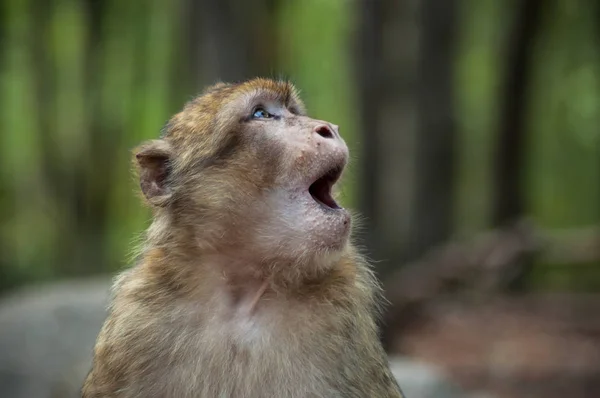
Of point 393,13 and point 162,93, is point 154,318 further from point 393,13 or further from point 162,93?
point 162,93

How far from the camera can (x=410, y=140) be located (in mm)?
12523

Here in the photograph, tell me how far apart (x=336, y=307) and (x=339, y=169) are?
54cm

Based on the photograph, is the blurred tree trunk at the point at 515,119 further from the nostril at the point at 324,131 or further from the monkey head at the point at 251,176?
the nostril at the point at 324,131

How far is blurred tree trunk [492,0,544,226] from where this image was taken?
11.5 metres

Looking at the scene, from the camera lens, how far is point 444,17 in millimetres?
10688

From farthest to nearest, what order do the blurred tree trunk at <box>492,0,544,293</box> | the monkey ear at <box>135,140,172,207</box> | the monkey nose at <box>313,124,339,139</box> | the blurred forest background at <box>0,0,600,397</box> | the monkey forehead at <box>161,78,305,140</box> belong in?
the blurred tree trunk at <box>492,0,544,293</box>
the blurred forest background at <box>0,0,600,397</box>
the monkey ear at <box>135,140,172,207</box>
the monkey forehead at <box>161,78,305,140</box>
the monkey nose at <box>313,124,339,139</box>

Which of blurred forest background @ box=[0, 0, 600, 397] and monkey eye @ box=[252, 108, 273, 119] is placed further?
blurred forest background @ box=[0, 0, 600, 397]

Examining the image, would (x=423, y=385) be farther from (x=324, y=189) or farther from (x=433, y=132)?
(x=433, y=132)

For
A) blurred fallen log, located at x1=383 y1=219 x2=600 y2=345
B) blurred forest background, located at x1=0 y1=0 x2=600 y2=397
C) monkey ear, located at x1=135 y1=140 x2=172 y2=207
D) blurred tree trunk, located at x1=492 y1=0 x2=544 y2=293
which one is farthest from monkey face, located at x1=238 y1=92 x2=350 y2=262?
blurred tree trunk, located at x1=492 y1=0 x2=544 y2=293

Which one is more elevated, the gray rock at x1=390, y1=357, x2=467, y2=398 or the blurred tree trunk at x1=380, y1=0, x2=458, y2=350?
the blurred tree trunk at x1=380, y1=0, x2=458, y2=350

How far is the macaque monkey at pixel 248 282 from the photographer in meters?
3.60

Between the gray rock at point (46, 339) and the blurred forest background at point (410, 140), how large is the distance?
2.46 m

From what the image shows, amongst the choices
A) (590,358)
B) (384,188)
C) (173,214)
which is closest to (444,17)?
(384,188)

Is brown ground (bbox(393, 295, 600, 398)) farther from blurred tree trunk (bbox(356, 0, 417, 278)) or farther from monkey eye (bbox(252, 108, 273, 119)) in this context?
monkey eye (bbox(252, 108, 273, 119))
